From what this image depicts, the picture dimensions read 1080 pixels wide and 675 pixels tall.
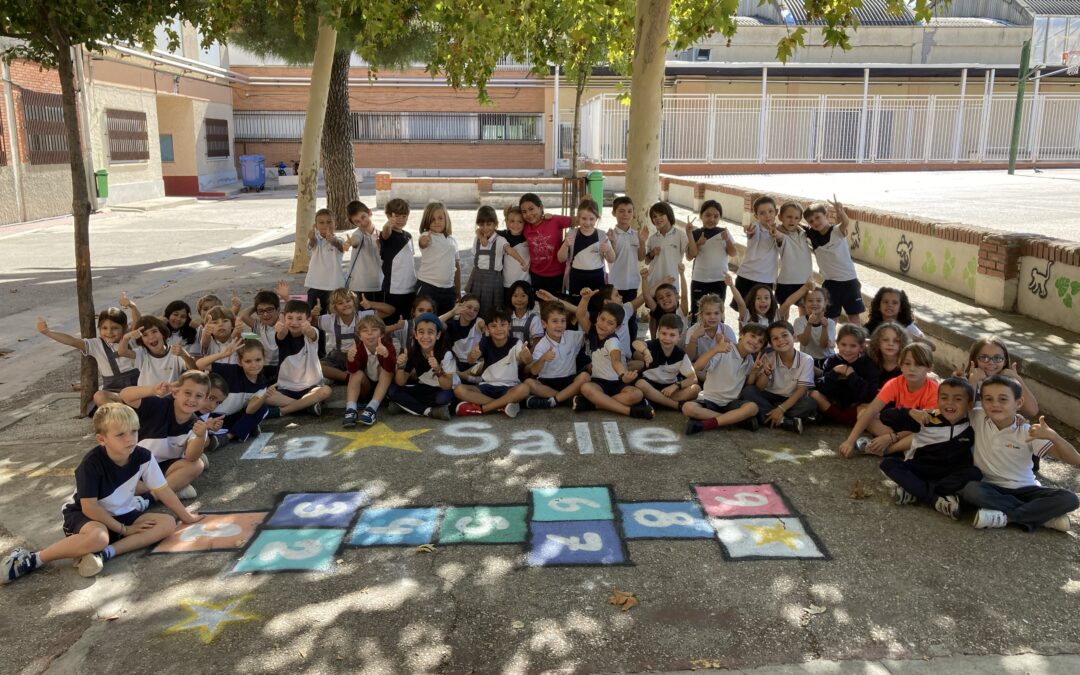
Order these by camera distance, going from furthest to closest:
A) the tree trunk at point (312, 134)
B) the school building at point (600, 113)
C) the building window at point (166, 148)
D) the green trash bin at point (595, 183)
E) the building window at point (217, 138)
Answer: the building window at point (217, 138) < the building window at point (166, 148) < the school building at point (600, 113) < the green trash bin at point (595, 183) < the tree trunk at point (312, 134)

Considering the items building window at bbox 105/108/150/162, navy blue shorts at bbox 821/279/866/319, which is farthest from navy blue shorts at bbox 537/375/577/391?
building window at bbox 105/108/150/162

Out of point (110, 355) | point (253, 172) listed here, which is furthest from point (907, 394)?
point (253, 172)

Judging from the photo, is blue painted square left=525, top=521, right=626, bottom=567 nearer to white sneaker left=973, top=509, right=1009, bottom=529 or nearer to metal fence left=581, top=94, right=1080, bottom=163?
white sneaker left=973, top=509, right=1009, bottom=529

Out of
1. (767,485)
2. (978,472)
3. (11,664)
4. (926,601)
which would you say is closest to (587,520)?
(767,485)

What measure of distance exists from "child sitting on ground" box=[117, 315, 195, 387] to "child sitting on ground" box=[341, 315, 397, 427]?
1250 millimetres

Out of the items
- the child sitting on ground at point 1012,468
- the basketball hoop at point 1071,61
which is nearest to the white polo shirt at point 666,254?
the child sitting on ground at point 1012,468

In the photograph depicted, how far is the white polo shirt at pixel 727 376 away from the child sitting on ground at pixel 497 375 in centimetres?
146

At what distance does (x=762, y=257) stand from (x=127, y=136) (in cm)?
2489

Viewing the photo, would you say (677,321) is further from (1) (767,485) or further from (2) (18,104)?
(2) (18,104)

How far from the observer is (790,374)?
6.40 meters

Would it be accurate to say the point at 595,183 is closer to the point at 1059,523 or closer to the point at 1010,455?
the point at 1010,455

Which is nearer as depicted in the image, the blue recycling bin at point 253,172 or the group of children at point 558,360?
the group of children at point 558,360

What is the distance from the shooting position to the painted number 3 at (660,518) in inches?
189

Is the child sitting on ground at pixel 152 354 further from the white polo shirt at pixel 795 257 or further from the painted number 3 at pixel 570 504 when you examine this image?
the white polo shirt at pixel 795 257
